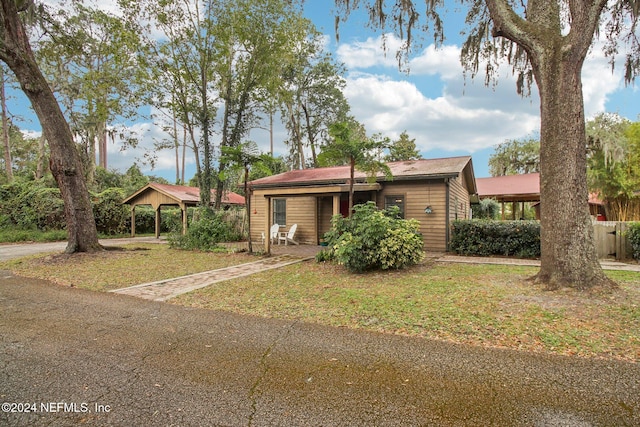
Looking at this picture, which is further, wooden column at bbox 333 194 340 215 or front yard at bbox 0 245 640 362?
wooden column at bbox 333 194 340 215

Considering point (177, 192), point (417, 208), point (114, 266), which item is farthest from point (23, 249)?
point (417, 208)

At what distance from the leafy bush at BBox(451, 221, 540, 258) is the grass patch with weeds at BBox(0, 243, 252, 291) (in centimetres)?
676

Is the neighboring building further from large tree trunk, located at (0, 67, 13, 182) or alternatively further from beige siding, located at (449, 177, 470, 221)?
large tree trunk, located at (0, 67, 13, 182)

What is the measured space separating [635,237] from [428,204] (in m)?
5.35

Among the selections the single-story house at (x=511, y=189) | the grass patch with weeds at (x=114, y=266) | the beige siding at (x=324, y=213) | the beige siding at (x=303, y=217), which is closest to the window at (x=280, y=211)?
the beige siding at (x=303, y=217)

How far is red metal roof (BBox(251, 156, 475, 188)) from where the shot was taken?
36.2 feet

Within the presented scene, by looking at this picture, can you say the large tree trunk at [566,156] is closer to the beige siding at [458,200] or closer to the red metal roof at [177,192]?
the beige siding at [458,200]

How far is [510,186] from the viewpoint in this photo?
18891 mm

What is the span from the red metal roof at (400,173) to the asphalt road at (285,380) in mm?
8476

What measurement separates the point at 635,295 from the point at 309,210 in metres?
10.5

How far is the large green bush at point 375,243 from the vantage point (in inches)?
283

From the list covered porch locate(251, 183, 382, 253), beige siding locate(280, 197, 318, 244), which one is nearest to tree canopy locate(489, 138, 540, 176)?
covered porch locate(251, 183, 382, 253)

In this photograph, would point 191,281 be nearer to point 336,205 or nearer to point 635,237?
point 336,205

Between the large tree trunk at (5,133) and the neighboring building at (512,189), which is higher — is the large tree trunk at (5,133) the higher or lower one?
the higher one
